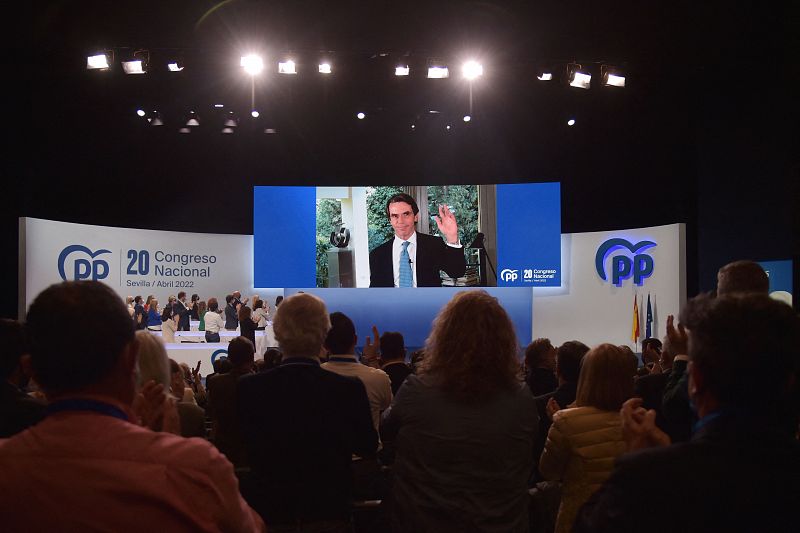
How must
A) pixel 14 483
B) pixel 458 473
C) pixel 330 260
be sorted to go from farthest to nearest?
pixel 330 260 < pixel 458 473 < pixel 14 483

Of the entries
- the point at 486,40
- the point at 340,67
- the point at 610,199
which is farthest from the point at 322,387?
the point at 610,199

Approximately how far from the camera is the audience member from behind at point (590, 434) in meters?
2.36

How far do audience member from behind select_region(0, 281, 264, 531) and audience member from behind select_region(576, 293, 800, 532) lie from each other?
0.62m

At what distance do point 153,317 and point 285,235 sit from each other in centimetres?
270

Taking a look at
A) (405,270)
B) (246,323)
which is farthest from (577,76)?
(246,323)

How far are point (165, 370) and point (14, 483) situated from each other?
1.20m

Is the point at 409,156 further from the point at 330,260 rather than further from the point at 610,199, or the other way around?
the point at 610,199

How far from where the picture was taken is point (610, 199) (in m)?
12.8

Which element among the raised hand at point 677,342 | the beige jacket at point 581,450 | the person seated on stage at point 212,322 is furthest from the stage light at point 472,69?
the beige jacket at point 581,450

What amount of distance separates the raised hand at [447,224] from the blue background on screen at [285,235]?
228 centimetres

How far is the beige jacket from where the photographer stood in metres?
2.36

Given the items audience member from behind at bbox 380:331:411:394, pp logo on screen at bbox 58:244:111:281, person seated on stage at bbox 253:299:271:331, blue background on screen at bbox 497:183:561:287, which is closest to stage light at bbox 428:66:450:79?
blue background on screen at bbox 497:183:561:287

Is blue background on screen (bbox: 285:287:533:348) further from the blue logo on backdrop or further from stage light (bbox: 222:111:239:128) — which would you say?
stage light (bbox: 222:111:239:128)

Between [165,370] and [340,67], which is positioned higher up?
[340,67]
